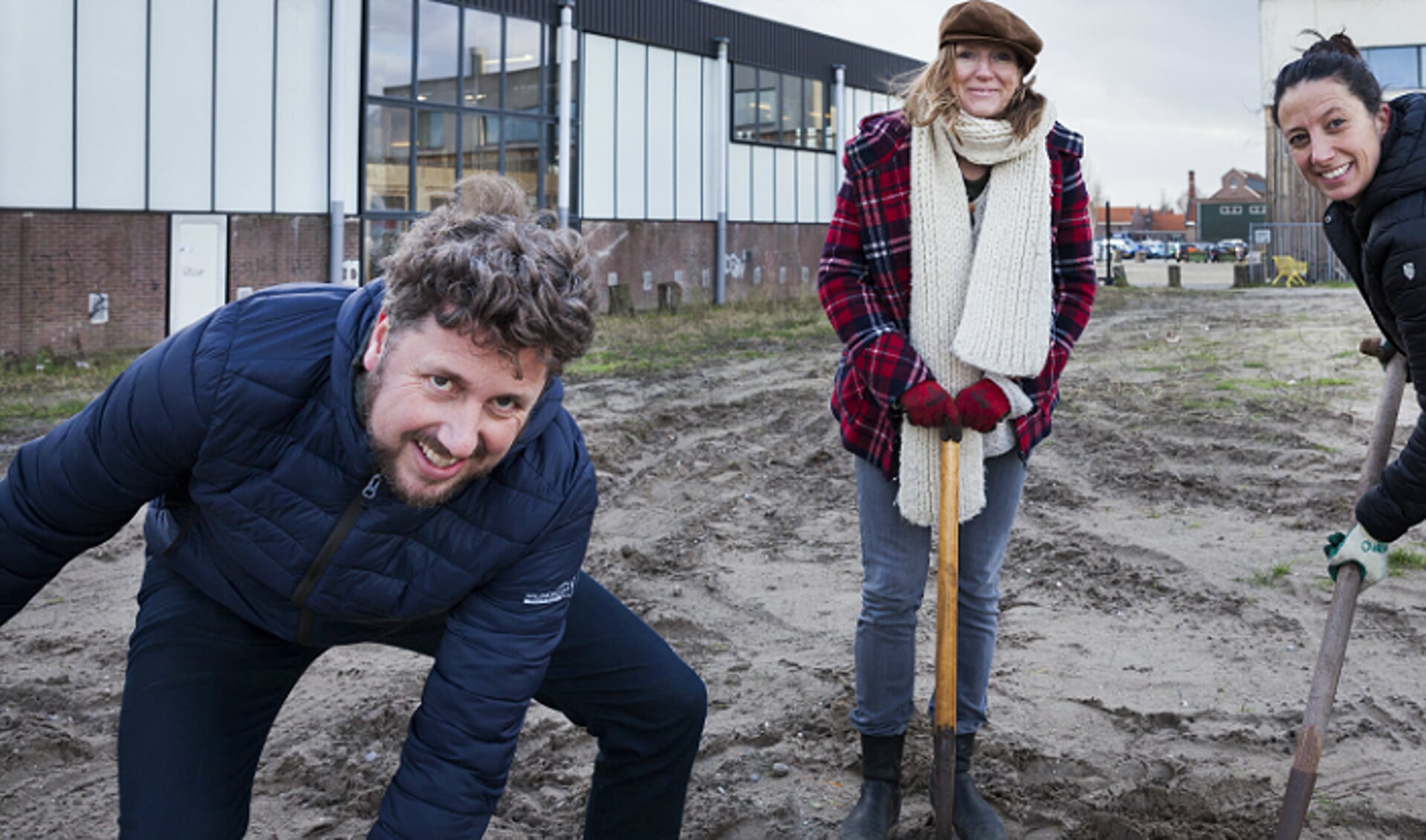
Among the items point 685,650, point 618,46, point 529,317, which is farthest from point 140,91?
point 529,317

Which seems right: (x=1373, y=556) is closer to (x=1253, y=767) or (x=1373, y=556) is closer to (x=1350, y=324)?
(x=1253, y=767)

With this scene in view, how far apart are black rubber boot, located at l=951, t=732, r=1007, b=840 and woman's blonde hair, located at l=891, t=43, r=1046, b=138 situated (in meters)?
1.79

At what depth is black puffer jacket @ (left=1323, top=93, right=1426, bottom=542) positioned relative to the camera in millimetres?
3158

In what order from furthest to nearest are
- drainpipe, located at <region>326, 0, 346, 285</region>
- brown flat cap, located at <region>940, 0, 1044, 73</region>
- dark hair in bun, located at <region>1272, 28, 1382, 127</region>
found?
drainpipe, located at <region>326, 0, 346, 285</region> < brown flat cap, located at <region>940, 0, 1044, 73</region> < dark hair in bun, located at <region>1272, 28, 1382, 127</region>

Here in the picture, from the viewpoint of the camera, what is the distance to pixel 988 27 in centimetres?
352

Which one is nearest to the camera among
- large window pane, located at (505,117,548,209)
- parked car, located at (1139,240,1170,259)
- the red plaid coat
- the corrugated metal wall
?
the red plaid coat

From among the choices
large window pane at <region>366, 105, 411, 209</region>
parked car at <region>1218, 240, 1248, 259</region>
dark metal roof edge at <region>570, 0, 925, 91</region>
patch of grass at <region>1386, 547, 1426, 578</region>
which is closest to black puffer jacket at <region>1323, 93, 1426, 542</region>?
patch of grass at <region>1386, 547, 1426, 578</region>

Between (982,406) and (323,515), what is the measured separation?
1830 millimetres

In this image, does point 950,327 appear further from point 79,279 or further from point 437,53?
point 437,53

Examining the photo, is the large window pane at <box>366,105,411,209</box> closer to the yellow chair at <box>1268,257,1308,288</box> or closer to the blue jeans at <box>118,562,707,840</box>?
the blue jeans at <box>118,562,707,840</box>

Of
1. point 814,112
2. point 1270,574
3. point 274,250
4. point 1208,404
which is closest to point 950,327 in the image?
point 1270,574

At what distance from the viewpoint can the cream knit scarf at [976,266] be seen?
3.61 m

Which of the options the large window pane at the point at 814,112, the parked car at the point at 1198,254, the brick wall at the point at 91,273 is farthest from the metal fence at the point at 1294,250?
the brick wall at the point at 91,273

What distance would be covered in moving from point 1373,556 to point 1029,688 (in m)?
1.62
